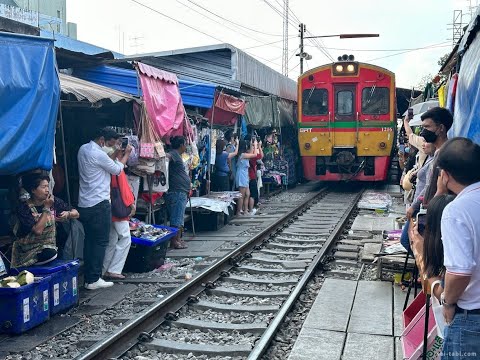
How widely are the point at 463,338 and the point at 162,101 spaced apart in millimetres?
7387

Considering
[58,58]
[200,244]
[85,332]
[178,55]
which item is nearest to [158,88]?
[58,58]

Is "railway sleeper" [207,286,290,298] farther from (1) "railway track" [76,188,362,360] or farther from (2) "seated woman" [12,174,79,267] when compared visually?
(2) "seated woman" [12,174,79,267]

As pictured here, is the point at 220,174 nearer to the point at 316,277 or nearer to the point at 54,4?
the point at 316,277

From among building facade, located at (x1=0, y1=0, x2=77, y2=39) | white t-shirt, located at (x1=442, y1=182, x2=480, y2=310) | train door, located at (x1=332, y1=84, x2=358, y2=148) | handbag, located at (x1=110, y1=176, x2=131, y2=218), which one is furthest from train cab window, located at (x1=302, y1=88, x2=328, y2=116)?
building facade, located at (x1=0, y1=0, x2=77, y2=39)

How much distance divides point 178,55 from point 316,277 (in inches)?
411

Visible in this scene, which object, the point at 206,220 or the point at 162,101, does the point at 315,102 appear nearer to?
the point at 206,220

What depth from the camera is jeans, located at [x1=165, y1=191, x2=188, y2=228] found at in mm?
9320

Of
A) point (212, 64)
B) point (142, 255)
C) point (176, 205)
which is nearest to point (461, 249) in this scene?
point (142, 255)

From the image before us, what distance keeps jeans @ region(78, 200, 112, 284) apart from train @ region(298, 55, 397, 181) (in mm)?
11095

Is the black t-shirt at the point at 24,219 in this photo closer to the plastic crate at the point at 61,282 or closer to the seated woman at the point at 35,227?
the seated woman at the point at 35,227

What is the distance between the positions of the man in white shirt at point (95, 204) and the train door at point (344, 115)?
36.1 ft

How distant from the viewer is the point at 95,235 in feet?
22.4

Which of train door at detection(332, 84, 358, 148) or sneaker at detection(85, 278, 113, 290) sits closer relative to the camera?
sneaker at detection(85, 278, 113, 290)

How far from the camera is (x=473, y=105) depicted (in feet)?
12.6
